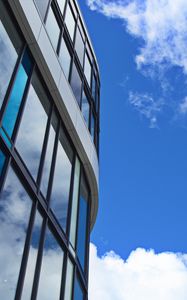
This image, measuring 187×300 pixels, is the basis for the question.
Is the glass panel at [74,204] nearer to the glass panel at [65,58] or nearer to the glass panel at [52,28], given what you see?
the glass panel at [65,58]

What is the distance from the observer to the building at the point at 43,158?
885cm

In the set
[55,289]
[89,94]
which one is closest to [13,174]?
[55,289]

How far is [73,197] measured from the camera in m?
13.1

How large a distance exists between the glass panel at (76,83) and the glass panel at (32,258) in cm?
642

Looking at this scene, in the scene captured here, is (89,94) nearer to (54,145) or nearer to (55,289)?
(54,145)

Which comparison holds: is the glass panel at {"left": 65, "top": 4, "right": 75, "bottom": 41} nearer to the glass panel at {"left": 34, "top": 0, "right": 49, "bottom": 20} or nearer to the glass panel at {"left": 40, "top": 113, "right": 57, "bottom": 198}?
the glass panel at {"left": 34, "top": 0, "right": 49, "bottom": 20}

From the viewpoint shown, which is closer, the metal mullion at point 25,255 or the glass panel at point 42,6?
the metal mullion at point 25,255

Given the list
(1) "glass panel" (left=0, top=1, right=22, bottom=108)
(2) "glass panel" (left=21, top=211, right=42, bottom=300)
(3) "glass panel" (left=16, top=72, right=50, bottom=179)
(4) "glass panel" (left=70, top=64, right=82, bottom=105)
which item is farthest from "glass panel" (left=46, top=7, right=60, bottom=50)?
(2) "glass panel" (left=21, top=211, right=42, bottom=300)

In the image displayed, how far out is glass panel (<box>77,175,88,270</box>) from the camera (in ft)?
42.9

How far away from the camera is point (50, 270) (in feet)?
33.1

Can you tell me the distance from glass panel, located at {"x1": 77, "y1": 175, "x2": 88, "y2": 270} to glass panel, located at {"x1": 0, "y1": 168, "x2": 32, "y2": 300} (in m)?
3.95

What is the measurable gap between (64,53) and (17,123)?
19.0 feet

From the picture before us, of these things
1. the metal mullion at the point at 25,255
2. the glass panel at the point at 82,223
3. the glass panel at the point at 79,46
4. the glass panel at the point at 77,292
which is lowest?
Answer: the metal mullion at the point at 25,255

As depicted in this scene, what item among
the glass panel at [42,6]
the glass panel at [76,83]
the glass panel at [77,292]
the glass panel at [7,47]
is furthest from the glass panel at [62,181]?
the glass panel at [42,6]
